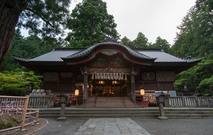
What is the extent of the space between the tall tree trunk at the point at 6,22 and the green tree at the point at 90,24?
1944 cm

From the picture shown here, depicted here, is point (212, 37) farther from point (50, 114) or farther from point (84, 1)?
point (84, 1)

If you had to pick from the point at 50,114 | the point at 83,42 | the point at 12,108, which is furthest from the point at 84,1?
the point at 12,108

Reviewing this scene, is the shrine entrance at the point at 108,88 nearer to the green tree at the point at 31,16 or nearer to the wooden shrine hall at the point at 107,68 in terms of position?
the wooden shrine hall at the point at 107,68

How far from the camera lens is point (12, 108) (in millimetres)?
4266

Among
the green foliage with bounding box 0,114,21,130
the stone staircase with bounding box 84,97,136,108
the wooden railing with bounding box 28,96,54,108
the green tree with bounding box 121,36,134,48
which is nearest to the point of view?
the green foliage with bounding box 0,114,21,130

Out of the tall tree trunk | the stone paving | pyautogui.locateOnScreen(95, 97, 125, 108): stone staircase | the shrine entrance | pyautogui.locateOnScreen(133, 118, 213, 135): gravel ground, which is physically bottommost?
pyautogui.locateOnScreen(133, 118, 213, 135): gravel ground

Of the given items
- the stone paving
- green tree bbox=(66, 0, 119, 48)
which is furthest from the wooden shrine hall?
green tree bbox=(66, 0, 119, 48)

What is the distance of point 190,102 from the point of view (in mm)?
9594

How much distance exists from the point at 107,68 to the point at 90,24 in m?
17.6

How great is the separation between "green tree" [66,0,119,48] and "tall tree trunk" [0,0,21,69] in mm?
19439

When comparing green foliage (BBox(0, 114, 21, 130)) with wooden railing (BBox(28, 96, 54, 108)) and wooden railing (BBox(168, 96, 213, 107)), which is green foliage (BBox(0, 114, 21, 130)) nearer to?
wooden railing (BBox(28, 96, 54, 108))

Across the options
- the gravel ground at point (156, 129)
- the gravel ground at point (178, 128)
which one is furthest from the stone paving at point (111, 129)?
the gravel ground at point (178, 128)

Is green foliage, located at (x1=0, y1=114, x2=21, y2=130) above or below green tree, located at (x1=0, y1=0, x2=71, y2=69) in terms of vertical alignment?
below

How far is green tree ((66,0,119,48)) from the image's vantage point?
24.4 meters
